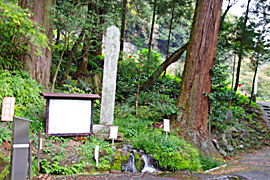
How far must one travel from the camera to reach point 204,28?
26.4 ft

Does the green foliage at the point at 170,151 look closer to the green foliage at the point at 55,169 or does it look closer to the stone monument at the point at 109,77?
the stone monument at the point at 109,77

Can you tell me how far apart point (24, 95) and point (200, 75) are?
5.88m

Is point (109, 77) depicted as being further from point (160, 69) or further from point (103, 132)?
point (160, 69)

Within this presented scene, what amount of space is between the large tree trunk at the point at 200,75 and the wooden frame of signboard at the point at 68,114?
3306 mm

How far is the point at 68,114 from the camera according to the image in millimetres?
6328

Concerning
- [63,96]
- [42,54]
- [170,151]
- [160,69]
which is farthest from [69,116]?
[160,69]

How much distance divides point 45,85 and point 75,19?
2.71 m

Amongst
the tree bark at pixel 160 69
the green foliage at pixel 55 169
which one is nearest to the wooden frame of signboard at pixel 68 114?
the green foliage at pixel 55 169

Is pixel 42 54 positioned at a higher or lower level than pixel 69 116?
higher

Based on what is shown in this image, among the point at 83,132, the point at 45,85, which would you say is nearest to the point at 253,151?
the point at 83,132

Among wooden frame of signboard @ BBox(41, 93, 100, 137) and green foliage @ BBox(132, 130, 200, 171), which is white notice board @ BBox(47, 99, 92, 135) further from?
green foliage @ BBox(132, 130, 200, 171)

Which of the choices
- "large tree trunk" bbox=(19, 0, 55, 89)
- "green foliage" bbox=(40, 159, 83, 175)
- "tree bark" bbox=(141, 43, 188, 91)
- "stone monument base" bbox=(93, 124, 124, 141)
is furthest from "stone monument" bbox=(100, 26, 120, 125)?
"tree bark" bbox=(141, 43, 188, 91)

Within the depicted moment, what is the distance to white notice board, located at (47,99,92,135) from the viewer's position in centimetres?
612

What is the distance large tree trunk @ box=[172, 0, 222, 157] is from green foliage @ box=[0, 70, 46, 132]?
460cm
